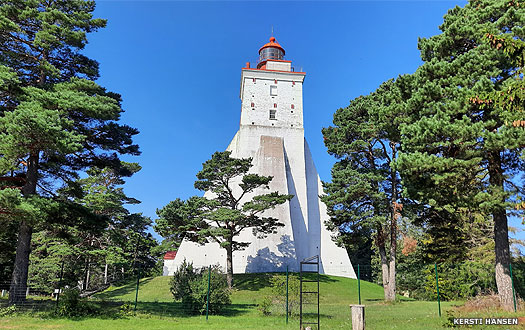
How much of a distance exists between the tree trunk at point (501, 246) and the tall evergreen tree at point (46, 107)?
13508 mm

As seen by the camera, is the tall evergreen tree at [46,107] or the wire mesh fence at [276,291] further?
the wire mesh fence at [276,291]

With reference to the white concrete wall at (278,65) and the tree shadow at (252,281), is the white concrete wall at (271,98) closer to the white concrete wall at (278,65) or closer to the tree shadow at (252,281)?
the white concrete wall at (278,65)

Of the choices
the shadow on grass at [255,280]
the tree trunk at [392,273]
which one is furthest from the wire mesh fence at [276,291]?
the tree trunk at [392,273]

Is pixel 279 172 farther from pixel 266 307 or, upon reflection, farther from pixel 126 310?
pixel 126 310

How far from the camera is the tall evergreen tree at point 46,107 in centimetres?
1035

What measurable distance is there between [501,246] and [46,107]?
16.1 meters

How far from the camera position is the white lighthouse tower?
2791cm

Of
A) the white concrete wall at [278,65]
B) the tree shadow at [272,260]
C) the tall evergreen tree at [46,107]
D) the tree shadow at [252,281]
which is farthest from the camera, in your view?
the white concrete wall at [278,65]

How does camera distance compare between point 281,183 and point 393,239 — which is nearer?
point 393,239

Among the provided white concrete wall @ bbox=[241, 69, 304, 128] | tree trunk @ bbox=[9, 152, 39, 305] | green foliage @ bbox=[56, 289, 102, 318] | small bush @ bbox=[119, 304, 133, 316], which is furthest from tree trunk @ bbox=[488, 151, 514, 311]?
white concrete wall @ bbox=[241, 69, 304, 128]

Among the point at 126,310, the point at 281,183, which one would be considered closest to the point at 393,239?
the point at 281,183

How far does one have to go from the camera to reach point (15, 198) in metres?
10.2

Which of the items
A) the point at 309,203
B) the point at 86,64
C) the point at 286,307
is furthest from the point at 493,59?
the point at 309,203

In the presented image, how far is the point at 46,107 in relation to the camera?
11.7 metres
